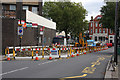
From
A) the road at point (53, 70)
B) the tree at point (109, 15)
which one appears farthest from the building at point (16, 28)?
the road at point (53, 70)

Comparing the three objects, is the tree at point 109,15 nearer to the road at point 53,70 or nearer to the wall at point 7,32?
the wall at point 7,32

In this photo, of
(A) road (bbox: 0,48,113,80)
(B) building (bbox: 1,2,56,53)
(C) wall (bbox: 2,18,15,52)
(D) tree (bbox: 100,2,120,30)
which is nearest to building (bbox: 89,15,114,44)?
(B) building (bbox: 1,2,56,53)

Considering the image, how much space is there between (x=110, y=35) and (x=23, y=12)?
218 ft

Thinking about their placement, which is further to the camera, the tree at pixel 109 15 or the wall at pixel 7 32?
the tree at pixel 109 15

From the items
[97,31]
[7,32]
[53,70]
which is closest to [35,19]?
[7,32]

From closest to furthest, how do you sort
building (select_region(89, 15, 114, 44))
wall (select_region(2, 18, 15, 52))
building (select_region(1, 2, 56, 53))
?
wall (select_region(2, 18, 15, 52)) < building (select_region(1, 2, 56, 53)) < building (select_region(89, 15, 114, 44))

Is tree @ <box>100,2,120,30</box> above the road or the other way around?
above

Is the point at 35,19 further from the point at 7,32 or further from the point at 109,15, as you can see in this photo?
the point at 109,15

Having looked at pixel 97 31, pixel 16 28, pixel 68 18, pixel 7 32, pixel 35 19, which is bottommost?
pixel 7 32

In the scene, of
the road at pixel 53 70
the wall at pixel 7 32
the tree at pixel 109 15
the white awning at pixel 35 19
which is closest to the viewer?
the road at pixel 53 70

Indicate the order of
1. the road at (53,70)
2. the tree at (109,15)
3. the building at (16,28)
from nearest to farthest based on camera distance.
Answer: the road at (53,70) < the building at (16,28) < the tree at (109,15)

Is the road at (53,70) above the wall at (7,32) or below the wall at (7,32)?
below

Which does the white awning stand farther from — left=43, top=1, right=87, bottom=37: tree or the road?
left=43, top=1, right=87, bottom=37: tree

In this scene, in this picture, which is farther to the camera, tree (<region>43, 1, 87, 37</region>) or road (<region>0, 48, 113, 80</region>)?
tree (<region>43, 1, 87, 37</region>)
